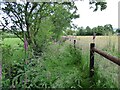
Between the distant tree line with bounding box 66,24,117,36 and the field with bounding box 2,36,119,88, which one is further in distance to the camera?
the distant tree line with bounding box 66,24,117,36

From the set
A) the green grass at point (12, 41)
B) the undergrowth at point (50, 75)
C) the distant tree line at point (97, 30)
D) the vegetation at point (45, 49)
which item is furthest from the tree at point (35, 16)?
the undergrowth at point (50, 75)

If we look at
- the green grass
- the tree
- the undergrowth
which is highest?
the tree

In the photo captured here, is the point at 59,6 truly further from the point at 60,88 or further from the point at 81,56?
the point at 60,88

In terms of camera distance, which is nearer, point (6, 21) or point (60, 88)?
point (60, 88)

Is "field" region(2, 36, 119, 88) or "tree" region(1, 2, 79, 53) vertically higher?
"tree" region(1, 2, 79, 53)

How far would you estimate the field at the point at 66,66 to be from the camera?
1626 millimetres

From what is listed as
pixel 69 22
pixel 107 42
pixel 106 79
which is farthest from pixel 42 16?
pixel 106 79

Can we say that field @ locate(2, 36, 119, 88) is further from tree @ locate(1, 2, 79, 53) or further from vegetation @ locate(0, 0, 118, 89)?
tree @ locate(1, 2, 79, 53)

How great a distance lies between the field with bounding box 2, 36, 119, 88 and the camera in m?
1.63

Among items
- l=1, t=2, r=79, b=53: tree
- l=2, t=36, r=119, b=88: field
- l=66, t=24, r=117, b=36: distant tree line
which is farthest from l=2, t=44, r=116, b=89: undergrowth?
l=1, t=2, r=79, b=53: tree

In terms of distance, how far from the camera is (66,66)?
2191 millimetres

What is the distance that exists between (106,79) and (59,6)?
152 cm

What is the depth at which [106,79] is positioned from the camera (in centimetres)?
159

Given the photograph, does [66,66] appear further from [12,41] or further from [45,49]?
[12,41]
